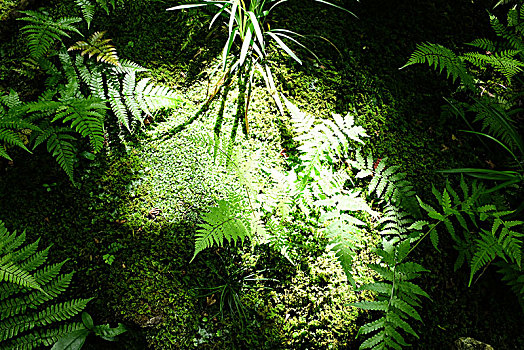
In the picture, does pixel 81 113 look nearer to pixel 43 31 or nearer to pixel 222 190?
pixel 43 31

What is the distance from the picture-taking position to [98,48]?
2795mm

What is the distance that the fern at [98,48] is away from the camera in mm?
2738

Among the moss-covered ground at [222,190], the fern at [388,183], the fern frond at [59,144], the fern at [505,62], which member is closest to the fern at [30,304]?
the moss-covered ground at [222,190]

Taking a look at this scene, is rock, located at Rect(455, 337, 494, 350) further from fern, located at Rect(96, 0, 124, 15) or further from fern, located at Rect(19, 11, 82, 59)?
fern, located at Rect(96, 0, 124, 15)

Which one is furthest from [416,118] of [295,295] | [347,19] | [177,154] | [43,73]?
[43,73]

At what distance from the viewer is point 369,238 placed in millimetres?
2676

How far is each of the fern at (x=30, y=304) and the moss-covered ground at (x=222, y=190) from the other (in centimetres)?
17

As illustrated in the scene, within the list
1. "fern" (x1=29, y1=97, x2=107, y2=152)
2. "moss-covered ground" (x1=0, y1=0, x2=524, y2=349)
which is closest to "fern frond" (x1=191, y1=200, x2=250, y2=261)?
"moss-covered ground" (x1=0, y1=0, x2=524, y2=349)

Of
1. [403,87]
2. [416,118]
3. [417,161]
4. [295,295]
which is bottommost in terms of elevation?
[295,295]

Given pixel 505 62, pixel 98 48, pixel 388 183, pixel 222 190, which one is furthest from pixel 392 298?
pixel 98 48

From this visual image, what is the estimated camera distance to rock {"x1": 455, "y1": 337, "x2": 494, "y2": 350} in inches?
89.3

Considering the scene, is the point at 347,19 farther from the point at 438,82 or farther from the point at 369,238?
the point at 369,238

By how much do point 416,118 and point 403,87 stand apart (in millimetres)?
354

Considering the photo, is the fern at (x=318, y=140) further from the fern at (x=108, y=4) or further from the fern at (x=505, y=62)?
the fern at (x=108, y=4)
